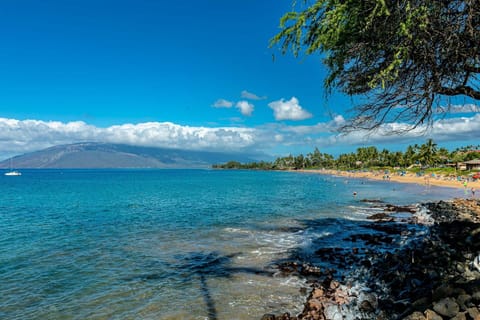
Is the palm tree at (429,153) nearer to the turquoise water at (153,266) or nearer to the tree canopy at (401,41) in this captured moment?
the turquoise water at (153,266)

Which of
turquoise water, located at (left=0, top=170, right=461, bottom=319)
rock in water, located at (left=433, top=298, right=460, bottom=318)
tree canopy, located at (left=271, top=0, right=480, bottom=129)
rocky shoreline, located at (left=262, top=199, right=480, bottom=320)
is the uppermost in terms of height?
tree canopy, located at (left=271, top=0, right=480, bottom=129)

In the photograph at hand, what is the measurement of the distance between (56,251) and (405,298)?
58.4 feet

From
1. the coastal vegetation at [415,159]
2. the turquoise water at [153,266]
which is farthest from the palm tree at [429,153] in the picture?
the turquoise water at [153,266]

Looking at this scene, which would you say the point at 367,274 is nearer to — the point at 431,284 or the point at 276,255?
the point at 431,284

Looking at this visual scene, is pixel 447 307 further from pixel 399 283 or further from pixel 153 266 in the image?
pixel 153 266

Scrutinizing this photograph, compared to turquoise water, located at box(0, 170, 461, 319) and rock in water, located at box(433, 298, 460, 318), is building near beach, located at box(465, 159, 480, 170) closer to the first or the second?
turquoise water, located at box(0, 170, 461, 319)

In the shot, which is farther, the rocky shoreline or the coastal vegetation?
the coastal vegetation

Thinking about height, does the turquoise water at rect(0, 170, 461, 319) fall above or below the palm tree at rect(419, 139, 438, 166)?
below

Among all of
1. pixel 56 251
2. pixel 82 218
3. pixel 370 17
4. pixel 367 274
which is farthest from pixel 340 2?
pixel 82 218

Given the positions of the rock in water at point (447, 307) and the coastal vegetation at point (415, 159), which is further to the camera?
the coastal vegetation at point (415, 159)

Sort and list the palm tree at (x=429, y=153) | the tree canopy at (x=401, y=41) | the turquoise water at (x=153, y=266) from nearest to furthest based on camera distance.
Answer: the tree canopy at (x=401, y=41), the turquoise water at (x=153, y=266), the palm tree at (x=429, y=153)

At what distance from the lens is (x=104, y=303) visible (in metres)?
10.1

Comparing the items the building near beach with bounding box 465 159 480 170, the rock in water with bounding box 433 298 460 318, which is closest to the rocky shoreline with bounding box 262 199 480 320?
the rock in water with bounding box 433 298 460 318

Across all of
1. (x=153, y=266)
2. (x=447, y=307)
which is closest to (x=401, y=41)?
(x=447, y=307)
